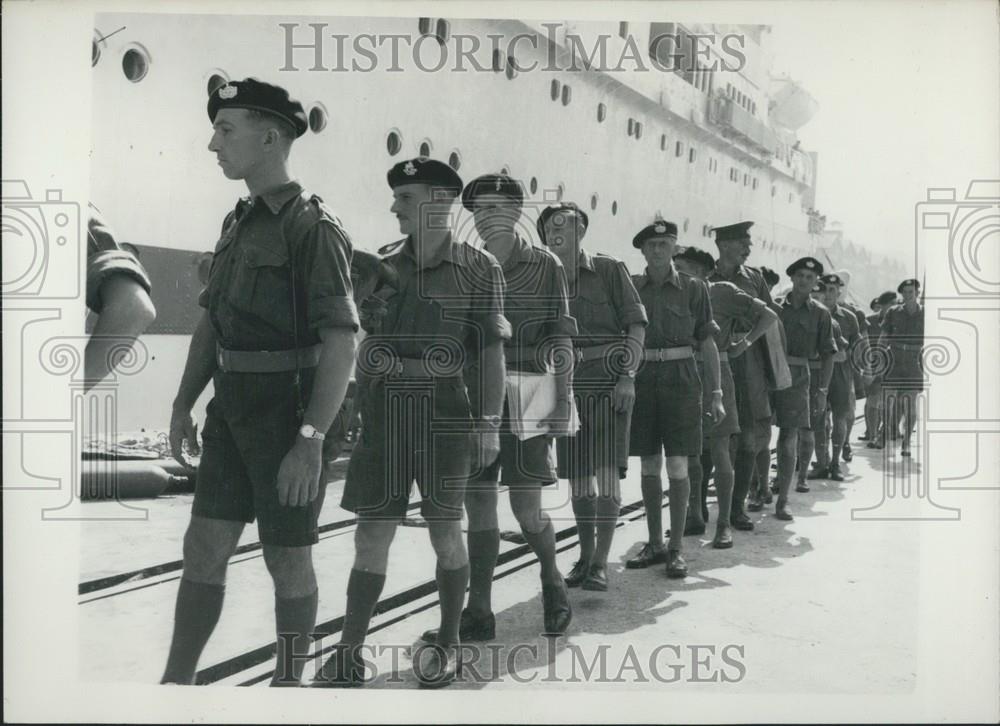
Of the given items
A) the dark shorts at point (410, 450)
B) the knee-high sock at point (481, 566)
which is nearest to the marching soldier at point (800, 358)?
the knee-high sock at point (481, 566)

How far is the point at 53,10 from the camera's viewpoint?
12.9 feet

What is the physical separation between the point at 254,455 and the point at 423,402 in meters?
0.76

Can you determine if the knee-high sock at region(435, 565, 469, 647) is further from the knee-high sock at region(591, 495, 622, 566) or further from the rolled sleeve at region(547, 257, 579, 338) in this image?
the knee-high sock at region(591, 495, 622, 566)

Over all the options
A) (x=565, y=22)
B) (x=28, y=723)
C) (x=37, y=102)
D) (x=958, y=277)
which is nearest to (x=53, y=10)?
(x=37, y=102)

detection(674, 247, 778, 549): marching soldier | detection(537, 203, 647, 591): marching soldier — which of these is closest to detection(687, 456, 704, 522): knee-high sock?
detection(674, 247, 778, 549): marching soldier

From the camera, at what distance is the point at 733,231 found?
627cm

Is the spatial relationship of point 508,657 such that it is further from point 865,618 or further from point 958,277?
point 958,277

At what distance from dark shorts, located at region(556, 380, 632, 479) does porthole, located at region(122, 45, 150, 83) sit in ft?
8.08

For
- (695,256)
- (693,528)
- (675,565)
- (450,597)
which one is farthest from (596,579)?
(695,256)

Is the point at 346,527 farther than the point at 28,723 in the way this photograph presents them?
Yes

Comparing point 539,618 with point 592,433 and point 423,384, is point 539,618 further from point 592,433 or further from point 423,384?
point 423,384

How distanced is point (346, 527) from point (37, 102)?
2247 mm

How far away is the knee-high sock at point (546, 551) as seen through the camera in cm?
428

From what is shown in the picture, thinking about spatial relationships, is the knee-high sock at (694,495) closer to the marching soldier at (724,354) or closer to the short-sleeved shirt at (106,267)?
the marching soldier at (724,354)
